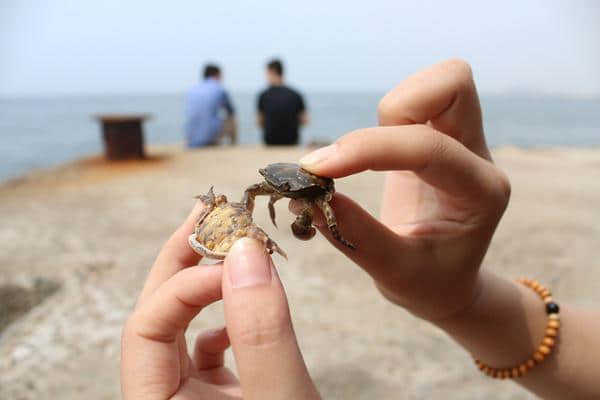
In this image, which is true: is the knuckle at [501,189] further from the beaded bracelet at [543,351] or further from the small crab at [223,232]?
the small crab at [223,232]

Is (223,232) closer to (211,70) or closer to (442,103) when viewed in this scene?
(442,103)

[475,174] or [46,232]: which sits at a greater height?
[475,174]

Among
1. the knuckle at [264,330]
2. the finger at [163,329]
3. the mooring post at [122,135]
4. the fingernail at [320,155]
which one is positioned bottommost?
the mooring post at [122,135]

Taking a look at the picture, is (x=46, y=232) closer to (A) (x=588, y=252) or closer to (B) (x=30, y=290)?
(B) (x=30, y=290)

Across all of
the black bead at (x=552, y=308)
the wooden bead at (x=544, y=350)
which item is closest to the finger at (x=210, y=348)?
the wooden bead at (x=544, y=350)

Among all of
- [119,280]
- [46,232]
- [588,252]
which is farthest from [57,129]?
[588,252]

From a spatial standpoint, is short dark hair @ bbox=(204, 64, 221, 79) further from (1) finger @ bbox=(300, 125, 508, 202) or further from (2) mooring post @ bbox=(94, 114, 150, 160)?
(1) finger @ bbox=(300, 125, 508, 202)
